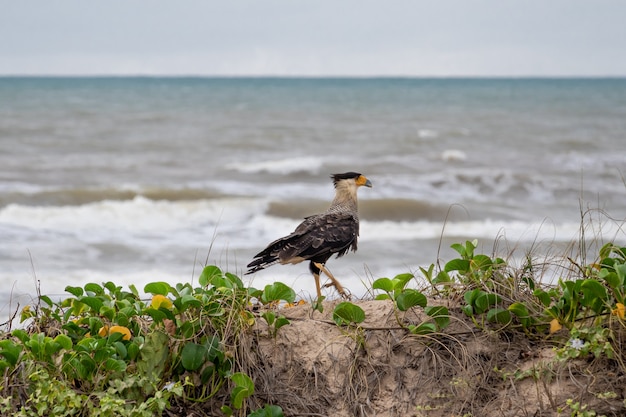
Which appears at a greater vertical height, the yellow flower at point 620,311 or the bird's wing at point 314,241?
the yellow flower at point 620,311

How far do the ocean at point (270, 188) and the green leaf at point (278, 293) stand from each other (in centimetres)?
25

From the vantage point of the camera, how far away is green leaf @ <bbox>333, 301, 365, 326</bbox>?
4086 millimetres

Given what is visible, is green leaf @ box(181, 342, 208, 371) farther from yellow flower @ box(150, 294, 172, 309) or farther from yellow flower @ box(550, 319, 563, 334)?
yellow flower @ box(550, 319, 563, 334)

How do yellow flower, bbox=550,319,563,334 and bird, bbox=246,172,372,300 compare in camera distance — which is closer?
yellow flower, bbox=550,319,563,334

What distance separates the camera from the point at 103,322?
4152 mm

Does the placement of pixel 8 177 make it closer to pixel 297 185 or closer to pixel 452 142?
pixel 297 185

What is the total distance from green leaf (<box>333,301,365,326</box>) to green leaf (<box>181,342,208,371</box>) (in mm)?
743

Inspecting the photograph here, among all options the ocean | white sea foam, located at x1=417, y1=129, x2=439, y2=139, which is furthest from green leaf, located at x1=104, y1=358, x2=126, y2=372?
white sea foam, located at x1=417, y1=129, x2=439, y2=139

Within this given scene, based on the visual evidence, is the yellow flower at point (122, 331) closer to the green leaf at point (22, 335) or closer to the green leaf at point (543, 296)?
the green leaf at point (22, 335)

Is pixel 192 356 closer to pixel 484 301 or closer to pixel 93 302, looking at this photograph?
pixel 93 302

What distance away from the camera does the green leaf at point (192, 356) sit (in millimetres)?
3798

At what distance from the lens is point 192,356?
380cm

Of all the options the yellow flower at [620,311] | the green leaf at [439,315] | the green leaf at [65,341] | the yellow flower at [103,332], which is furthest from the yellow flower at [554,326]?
the green leaf at [65,341]

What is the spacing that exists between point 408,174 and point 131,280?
35.6 ft
